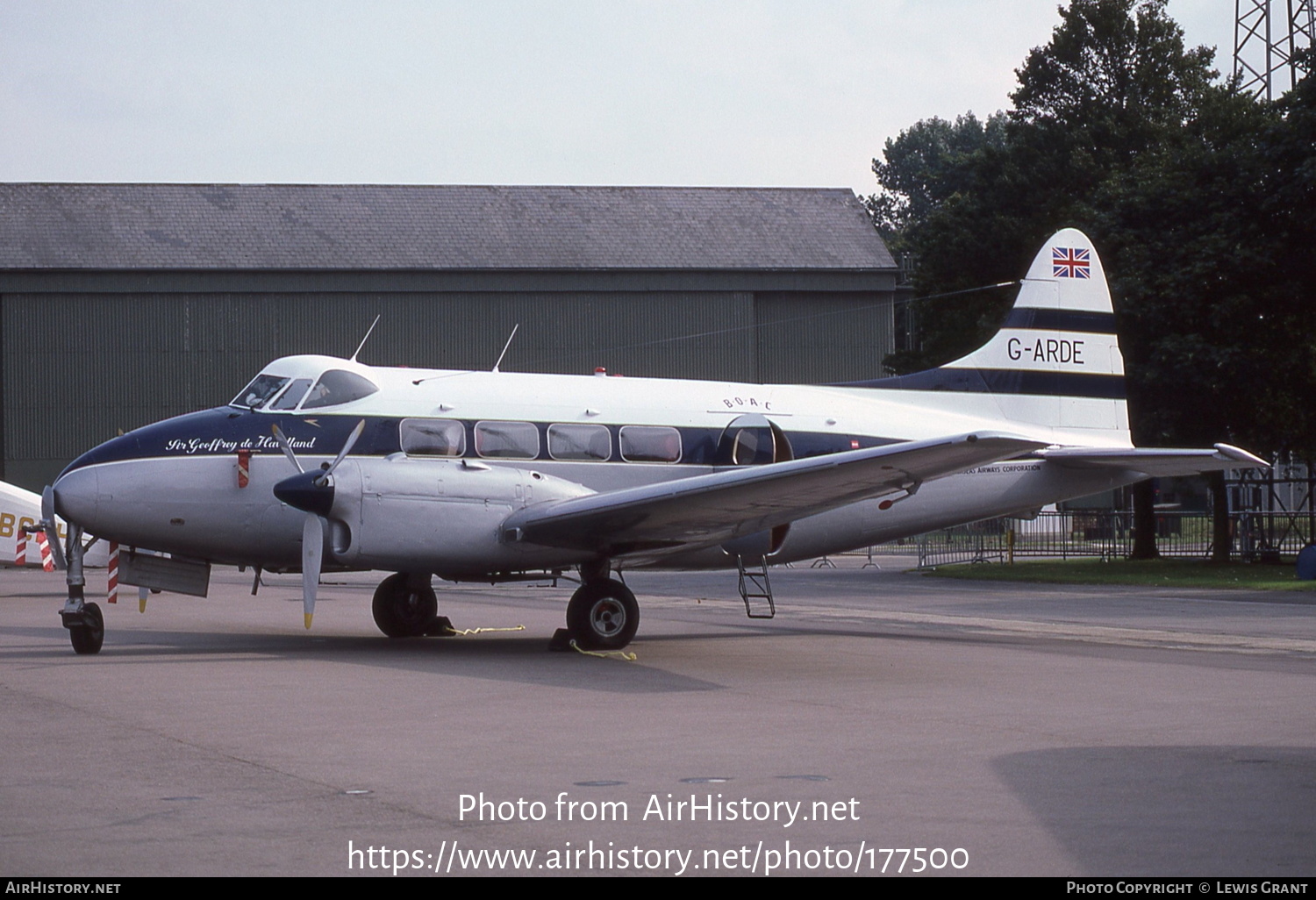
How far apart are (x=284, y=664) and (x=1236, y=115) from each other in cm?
3041

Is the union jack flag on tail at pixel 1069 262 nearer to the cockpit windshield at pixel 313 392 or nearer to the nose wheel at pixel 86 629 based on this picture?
the cockpit windshield at pixel 313 392

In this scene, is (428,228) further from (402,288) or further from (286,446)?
(286,446)

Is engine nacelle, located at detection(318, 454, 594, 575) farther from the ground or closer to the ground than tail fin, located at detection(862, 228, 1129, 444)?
closer to the ground

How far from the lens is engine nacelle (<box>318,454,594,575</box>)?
1577cm

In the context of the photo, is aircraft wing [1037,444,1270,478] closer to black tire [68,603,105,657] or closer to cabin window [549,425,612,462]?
cabin window [549,425,612,462]

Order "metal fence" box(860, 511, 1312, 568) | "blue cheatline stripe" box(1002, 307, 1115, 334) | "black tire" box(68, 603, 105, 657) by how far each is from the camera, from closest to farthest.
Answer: "black tire" box(68, 603, 105, 657), "blue cheatline stripe" box(1002, 307, 1115, 334), "metal fence" box(860, 511, 1312, 568)

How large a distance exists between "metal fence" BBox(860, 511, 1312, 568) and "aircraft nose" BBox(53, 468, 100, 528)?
23289mm

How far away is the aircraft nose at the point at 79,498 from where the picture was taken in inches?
623

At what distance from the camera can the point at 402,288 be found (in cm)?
6006

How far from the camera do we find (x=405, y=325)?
60.3 m

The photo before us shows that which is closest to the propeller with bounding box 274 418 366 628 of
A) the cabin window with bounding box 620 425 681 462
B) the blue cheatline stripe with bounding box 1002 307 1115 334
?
the cabin window with bounding box 620 425 681 462

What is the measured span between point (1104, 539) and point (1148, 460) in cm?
3406

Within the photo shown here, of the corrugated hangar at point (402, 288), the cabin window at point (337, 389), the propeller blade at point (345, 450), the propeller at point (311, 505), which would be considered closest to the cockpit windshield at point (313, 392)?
the cabin window at point (337, 389)
